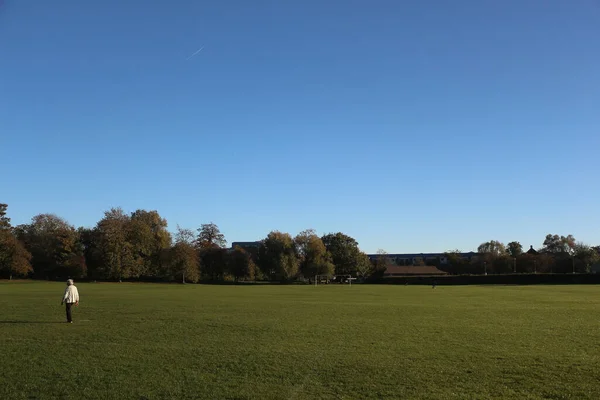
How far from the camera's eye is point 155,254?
104 metres

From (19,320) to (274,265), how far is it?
315ft

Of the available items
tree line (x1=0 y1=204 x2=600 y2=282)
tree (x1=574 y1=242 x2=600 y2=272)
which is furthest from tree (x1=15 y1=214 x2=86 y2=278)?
tree (x1=574 y1=242 x2=600 y2=272)

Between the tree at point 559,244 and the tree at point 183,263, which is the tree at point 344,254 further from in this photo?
the tree at point 559,244

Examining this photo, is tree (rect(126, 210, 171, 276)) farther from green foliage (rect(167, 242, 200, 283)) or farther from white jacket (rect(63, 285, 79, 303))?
white jacket (rect(63, 285, 79, 303))

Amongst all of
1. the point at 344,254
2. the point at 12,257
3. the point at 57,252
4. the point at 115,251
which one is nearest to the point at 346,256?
the point at 344,254

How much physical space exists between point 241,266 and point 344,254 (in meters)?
33.3

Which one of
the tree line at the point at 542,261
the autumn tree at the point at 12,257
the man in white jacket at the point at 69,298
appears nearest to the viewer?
the man in white jacket at the point at 69,298

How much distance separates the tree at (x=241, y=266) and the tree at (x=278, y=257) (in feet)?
14.1

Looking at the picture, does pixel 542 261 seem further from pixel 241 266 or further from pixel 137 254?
pixel 137 254

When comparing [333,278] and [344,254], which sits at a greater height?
[344,254]

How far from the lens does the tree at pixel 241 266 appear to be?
113 metres

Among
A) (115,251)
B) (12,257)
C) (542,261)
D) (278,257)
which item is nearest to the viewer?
(12,257)

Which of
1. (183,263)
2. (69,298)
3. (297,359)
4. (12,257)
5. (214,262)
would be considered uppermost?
(12,257)

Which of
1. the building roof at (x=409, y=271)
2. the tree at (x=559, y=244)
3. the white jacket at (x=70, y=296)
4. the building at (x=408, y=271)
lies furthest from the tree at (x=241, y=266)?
the tree at (x=559, y=244)
